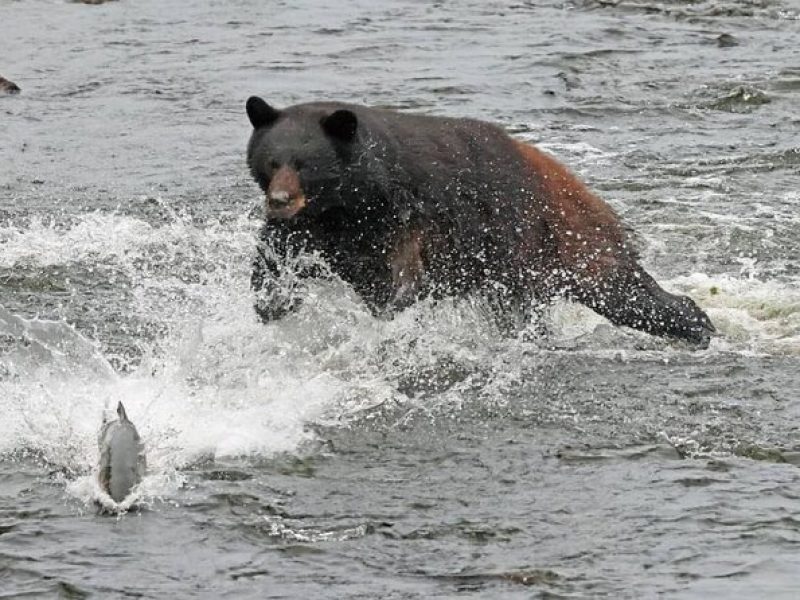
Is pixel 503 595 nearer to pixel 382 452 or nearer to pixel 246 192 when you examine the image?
pixel 382 452

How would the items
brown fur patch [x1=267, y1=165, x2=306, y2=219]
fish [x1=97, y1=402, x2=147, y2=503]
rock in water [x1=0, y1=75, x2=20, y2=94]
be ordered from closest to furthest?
fish [x1=97, y1=402, x2=147, y2=503] < brown fur patch [x1=267, y1=165, x2=306, y2=219] < rock in water [x1=0, y1=75, x2=20, y2=94]

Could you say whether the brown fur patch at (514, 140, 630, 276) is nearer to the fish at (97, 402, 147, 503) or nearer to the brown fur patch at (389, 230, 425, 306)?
the brown fur patch at (389, 230, 425, 306)

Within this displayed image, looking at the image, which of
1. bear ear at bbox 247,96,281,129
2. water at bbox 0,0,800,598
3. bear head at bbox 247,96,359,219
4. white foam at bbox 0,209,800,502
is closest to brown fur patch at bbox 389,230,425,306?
white foam at bbox 0,209,800,502

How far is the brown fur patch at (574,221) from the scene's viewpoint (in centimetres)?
945

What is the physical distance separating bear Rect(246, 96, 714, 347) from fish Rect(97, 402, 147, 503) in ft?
5.53

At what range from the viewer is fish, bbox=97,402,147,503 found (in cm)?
672

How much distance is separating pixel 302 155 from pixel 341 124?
0.81ft

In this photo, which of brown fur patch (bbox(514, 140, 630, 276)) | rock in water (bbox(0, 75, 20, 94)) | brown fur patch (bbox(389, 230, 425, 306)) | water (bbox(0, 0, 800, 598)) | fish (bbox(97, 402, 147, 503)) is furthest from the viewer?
rock in water (bbox(0, 75, 20, 94))

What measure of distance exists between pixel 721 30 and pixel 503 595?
14.4 meters

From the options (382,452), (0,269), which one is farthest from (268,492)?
(0,269)

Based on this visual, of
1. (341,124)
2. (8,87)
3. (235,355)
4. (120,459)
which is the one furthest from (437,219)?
(8,87)

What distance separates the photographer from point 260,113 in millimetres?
8359

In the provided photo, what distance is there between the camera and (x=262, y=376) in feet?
28.0

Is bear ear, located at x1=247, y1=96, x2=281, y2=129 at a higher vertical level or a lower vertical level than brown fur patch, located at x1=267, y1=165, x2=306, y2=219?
higher
